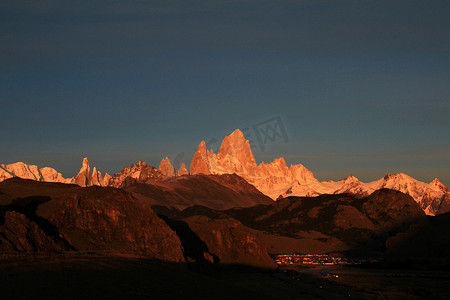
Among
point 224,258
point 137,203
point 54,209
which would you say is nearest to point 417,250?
point 224,258

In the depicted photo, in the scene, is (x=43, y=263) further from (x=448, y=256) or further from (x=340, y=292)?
(x=448, y=256)

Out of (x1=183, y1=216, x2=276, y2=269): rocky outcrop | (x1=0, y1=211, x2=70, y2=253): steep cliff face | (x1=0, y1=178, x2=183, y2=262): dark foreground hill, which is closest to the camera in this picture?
(x1=0, y1=211, x2=70, y2=253): steep cliff face

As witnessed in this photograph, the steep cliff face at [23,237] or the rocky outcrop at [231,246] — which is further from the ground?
the steep cliff face at [23,237]

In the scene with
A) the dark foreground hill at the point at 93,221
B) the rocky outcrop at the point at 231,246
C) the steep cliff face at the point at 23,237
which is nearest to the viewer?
the steep cliff face at the point at 23,237

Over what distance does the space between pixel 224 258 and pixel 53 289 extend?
305 ft

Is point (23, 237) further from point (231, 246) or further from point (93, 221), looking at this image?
point (231, 246)

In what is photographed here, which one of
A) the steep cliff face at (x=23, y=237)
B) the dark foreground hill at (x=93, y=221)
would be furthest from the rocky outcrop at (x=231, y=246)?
the steep cliff face at (x=23, y=237)

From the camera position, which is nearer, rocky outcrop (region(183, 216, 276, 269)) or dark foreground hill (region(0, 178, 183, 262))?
dark foreground hill (region(0, 178, 183, 262))

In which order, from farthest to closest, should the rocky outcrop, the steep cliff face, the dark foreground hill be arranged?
the rocky outcrop → the dark foreground hill → the steep cliff face

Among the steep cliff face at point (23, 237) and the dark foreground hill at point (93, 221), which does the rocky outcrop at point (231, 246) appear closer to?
the dark foreground hill at point (93, 221)

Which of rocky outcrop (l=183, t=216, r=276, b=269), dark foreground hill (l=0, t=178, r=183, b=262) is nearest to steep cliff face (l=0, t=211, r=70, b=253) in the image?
dark foreground hill (l=0, t=178, r=183, b=262)

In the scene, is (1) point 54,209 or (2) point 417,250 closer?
(1) point 54,209

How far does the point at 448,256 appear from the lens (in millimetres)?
159375

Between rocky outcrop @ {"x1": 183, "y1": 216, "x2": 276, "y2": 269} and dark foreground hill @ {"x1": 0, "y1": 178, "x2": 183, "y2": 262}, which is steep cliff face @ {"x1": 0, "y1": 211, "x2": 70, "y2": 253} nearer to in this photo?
dark foreground hill @ {"x1": 0, "y1": 178, "x2": 183, "y2": 262}
